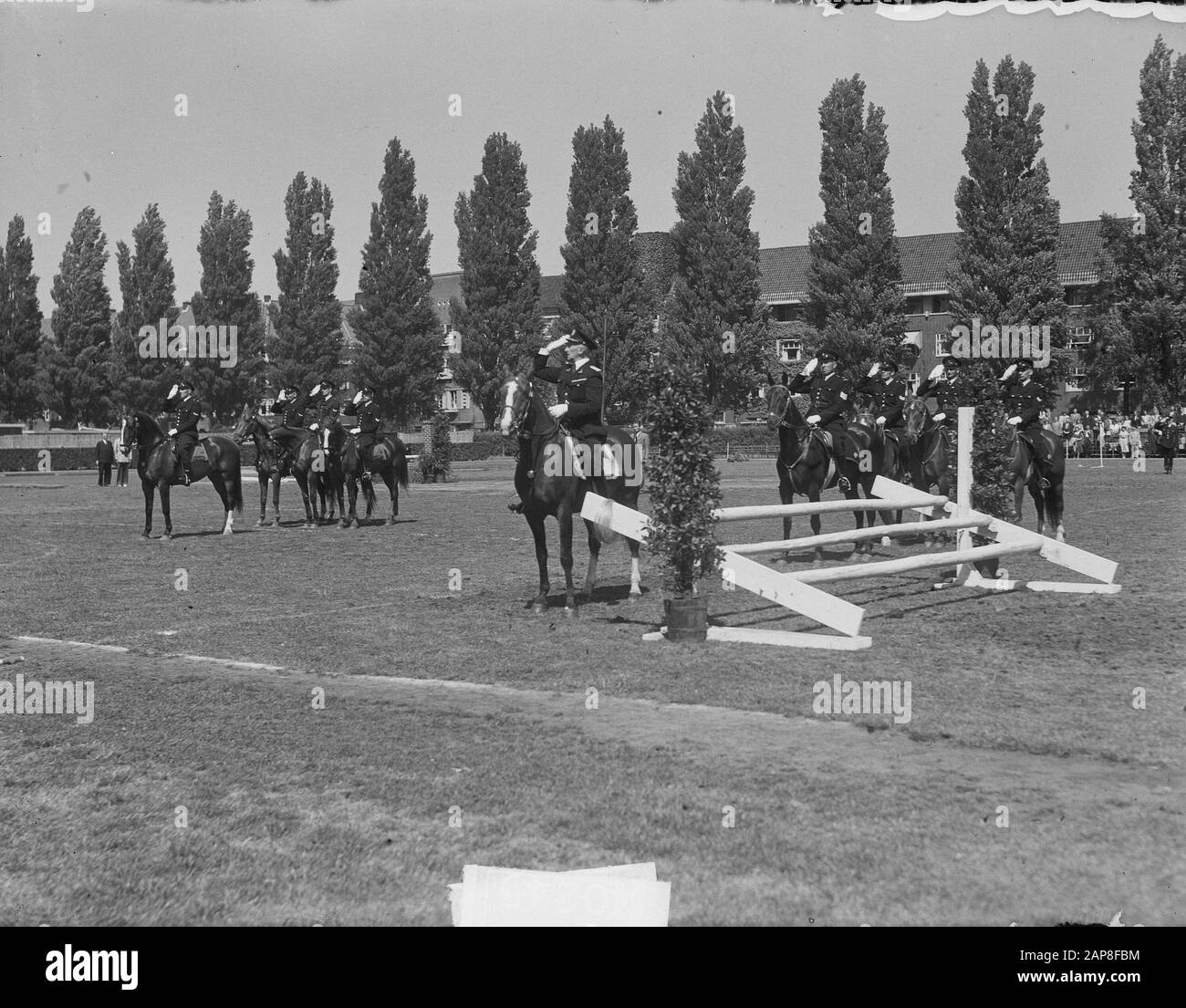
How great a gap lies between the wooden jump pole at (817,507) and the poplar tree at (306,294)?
185ft

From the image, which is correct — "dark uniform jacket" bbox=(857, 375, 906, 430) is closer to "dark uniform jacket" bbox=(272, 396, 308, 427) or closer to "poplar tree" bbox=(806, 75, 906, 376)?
"dark uniform jacket" bbox=(272, 396, 308, 427)

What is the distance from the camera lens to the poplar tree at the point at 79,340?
70.6 m

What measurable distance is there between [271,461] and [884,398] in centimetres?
1312

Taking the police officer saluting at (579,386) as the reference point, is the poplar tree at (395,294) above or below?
above

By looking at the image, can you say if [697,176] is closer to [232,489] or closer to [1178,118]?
[1178,118]

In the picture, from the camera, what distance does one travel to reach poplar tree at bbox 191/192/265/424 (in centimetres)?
7181

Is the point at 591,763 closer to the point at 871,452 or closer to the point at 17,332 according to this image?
the point at 871,452

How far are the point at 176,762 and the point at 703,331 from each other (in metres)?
53.7

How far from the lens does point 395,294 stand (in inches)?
2758


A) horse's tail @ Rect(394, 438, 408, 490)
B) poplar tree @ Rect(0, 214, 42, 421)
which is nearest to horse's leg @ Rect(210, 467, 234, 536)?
horse's tail @ Rect(394, 438, 408, 490)

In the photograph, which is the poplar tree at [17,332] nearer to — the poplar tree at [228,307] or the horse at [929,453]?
the poplar tree at [228,307]

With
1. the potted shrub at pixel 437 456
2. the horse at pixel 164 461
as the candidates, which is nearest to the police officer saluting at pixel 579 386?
the horse at pixel 164 461

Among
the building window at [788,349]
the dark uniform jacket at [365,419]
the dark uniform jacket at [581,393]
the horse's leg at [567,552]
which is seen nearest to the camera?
the horse's leg at [567,552]

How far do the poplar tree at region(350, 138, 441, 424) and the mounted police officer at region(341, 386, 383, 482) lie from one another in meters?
42.3
